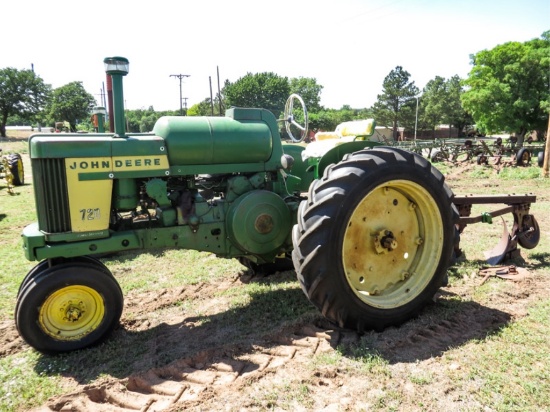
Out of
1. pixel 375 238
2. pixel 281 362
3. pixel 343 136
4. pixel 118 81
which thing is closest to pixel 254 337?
pixel 281 362

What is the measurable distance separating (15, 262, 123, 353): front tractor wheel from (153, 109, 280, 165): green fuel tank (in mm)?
1225

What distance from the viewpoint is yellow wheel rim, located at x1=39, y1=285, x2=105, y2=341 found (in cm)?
342

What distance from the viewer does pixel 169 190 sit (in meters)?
4.16

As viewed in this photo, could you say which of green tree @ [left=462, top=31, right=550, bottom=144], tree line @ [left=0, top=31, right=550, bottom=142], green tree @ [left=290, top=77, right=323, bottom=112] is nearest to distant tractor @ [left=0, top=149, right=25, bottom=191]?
tree line @ [left=0, top=31, right=550, bottom=142]

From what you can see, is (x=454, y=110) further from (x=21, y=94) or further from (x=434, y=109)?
(x=21, y=94)

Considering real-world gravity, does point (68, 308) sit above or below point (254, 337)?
above

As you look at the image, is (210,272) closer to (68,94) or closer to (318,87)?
(68,94)

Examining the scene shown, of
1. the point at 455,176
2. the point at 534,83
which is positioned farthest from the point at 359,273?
the point at 534,83

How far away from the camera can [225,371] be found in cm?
312

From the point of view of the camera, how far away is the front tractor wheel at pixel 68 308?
3.34 meters

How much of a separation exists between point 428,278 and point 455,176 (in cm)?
1360

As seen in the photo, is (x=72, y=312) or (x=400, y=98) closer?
(x=72, y=312)

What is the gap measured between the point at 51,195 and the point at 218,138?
149 cm

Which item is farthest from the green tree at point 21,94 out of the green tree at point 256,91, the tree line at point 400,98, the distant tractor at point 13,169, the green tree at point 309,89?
the distant tractor at point 13,169
